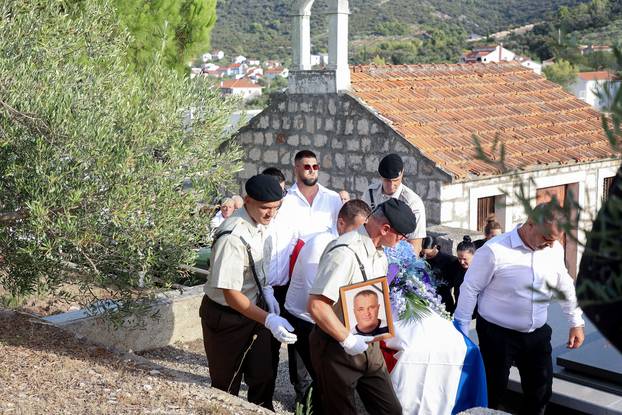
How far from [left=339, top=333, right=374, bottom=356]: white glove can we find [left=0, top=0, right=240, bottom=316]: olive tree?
1.49 meters

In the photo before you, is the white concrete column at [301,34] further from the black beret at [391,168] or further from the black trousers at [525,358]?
the black trousers at [525,358]

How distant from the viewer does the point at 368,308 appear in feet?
15.4

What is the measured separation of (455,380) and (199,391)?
5.67 ft

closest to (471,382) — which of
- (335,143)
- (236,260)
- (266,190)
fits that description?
(236,260)

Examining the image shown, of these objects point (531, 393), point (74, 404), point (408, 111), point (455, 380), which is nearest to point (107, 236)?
point (74, 404)

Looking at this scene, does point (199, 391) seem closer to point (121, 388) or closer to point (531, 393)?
point (121, 388)

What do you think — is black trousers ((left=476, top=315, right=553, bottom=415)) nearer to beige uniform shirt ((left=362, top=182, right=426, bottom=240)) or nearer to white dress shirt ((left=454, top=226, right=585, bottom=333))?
white dress shirt ((left=454, top=226, right=585, bottom=333))

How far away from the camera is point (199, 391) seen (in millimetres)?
5094

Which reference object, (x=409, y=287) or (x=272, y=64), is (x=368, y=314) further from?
(x=272, y=64)

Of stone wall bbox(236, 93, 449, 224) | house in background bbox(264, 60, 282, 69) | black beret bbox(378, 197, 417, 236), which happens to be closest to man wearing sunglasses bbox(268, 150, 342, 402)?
black beret bbox(378, 197, 417, 236)

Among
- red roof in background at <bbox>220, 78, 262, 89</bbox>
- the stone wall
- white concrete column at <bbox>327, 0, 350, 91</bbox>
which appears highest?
red roof in background at <bbox>220, 78, 262, 89</bbox>

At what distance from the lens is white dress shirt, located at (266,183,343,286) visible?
6.04m

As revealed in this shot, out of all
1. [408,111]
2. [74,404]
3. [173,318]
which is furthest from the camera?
[408,111]

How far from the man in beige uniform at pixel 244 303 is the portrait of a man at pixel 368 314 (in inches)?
18.0
